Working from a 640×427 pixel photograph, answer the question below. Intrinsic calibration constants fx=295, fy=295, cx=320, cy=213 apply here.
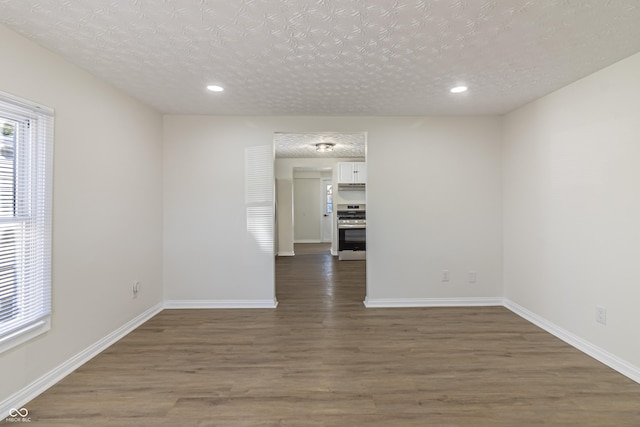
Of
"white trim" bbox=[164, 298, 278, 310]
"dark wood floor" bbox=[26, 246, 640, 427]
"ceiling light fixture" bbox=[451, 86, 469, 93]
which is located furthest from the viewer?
"white trim" bbox=[164, 298, 278, 310]

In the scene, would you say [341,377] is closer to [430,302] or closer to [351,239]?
[430,302]

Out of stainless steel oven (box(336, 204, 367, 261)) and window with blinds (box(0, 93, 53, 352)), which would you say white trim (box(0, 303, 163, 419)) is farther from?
stainless steel oven (box(336, 204, 367, 261))

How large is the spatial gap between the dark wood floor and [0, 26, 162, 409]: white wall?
287mm

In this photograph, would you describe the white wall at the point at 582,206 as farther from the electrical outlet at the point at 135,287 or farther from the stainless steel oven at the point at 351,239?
the electrical outlet at the point at 135,287

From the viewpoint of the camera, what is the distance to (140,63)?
7.33 ft

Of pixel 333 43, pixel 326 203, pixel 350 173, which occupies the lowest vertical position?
pixel 326 203

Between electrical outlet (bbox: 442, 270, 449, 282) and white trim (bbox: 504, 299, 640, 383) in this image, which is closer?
white trim (bbox: 504, 299, 640, 383)

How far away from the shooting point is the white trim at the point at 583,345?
2.14 meters

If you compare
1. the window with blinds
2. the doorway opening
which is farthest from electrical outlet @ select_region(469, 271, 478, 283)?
the window with blinds

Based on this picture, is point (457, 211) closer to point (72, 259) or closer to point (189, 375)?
point (189, 375)

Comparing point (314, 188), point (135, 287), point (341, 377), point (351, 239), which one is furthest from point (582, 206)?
point (314, 188)

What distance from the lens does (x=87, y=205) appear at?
94.7 inches

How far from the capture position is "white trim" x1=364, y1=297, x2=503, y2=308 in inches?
143

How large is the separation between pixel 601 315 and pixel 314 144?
447 centimetres
